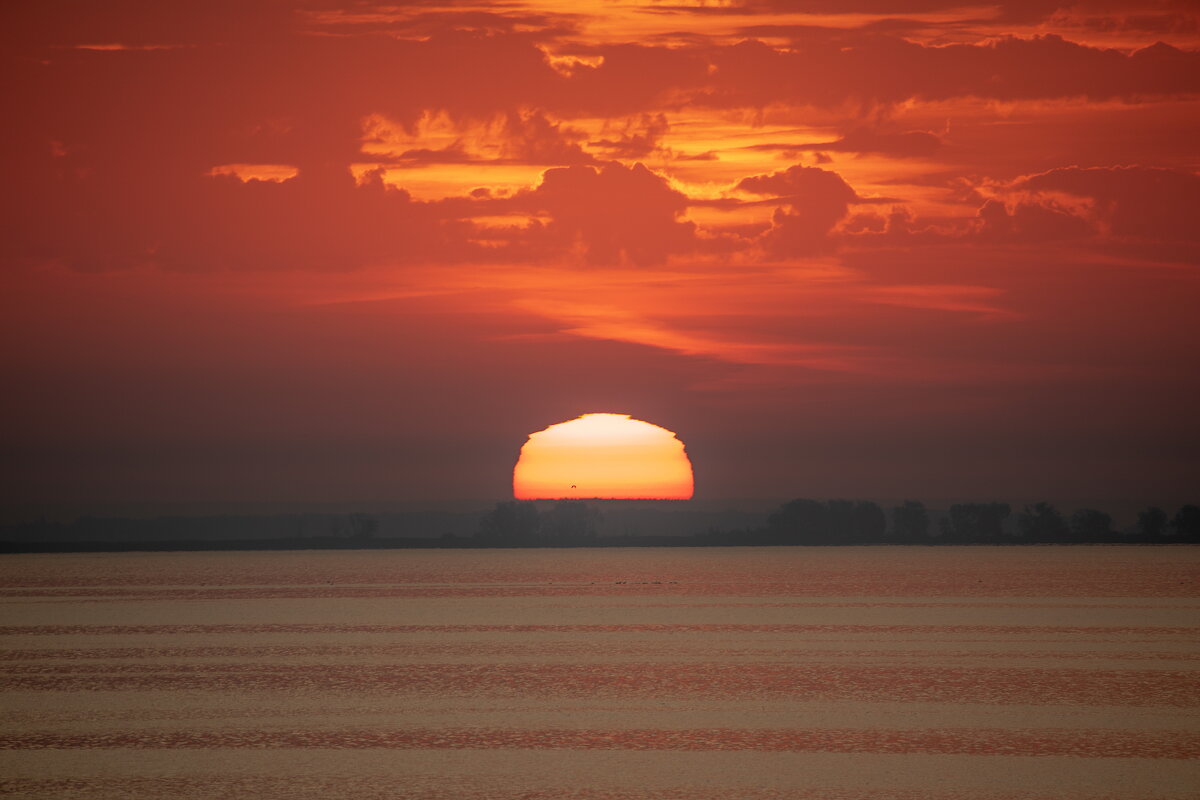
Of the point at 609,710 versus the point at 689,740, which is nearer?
the point at 689,740

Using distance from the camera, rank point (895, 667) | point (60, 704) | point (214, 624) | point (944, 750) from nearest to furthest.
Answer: point (944, 750) → point (60, 704) → point (895, 667) → point (214, 624)

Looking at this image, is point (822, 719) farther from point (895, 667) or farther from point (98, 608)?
point (98, 608)

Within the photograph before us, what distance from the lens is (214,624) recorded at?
7581 centimetres

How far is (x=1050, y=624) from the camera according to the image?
228 ft

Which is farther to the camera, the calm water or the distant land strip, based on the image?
the distant land strip

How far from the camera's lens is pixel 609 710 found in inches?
1369

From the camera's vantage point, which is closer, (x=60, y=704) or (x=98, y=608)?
(x=60, y=704)

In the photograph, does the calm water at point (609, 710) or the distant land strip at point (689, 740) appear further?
the distant land strip at point (689, 740)

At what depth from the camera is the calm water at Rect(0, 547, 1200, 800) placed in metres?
24.9

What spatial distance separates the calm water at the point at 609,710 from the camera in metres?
24.9

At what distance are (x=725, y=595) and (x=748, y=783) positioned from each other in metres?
90.1

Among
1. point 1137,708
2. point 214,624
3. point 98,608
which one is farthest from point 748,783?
point 98,608

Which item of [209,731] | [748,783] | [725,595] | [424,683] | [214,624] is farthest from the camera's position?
[725,595]

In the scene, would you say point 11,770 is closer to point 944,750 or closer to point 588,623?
point 944,750
